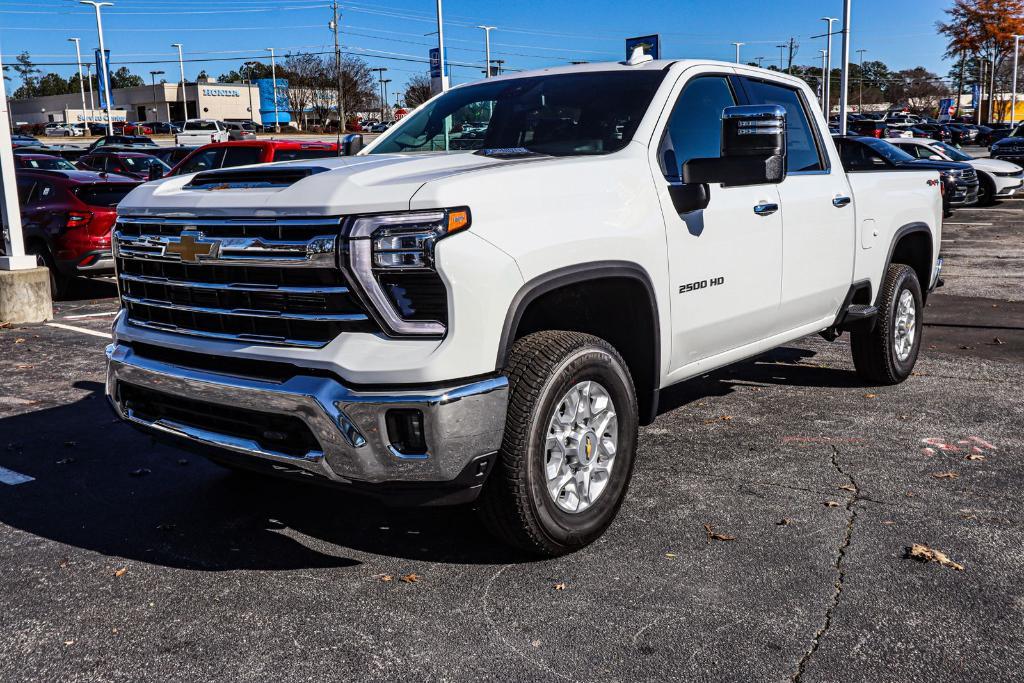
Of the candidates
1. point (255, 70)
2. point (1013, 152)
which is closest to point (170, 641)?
point (1013, 152)

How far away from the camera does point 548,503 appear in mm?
3791

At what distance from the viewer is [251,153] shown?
1429 centimetres

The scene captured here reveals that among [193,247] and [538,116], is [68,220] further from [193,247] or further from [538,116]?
[193,247]

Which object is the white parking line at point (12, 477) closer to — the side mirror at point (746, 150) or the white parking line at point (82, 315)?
the side mirror at point (746, 150)

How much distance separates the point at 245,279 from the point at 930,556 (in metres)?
2.85

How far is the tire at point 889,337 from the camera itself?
651cm

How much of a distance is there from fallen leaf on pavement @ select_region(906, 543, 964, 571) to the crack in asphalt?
25cm

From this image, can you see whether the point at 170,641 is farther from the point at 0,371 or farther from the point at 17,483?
the point at 0,371

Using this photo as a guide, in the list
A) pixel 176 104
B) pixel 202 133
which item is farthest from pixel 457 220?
pixel 176 104

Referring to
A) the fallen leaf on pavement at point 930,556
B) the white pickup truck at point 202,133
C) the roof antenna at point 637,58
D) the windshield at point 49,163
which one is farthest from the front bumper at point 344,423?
the white pickup truck at point 202,133

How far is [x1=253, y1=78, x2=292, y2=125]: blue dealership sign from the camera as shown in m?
86.4

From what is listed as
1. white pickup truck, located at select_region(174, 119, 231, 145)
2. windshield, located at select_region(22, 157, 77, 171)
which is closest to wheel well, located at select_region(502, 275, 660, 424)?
windshield, located at select_region(22, 157, 77, 171)

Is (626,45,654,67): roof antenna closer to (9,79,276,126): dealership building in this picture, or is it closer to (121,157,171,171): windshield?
(121,157,171,171): windshield

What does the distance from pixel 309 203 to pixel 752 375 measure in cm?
466
